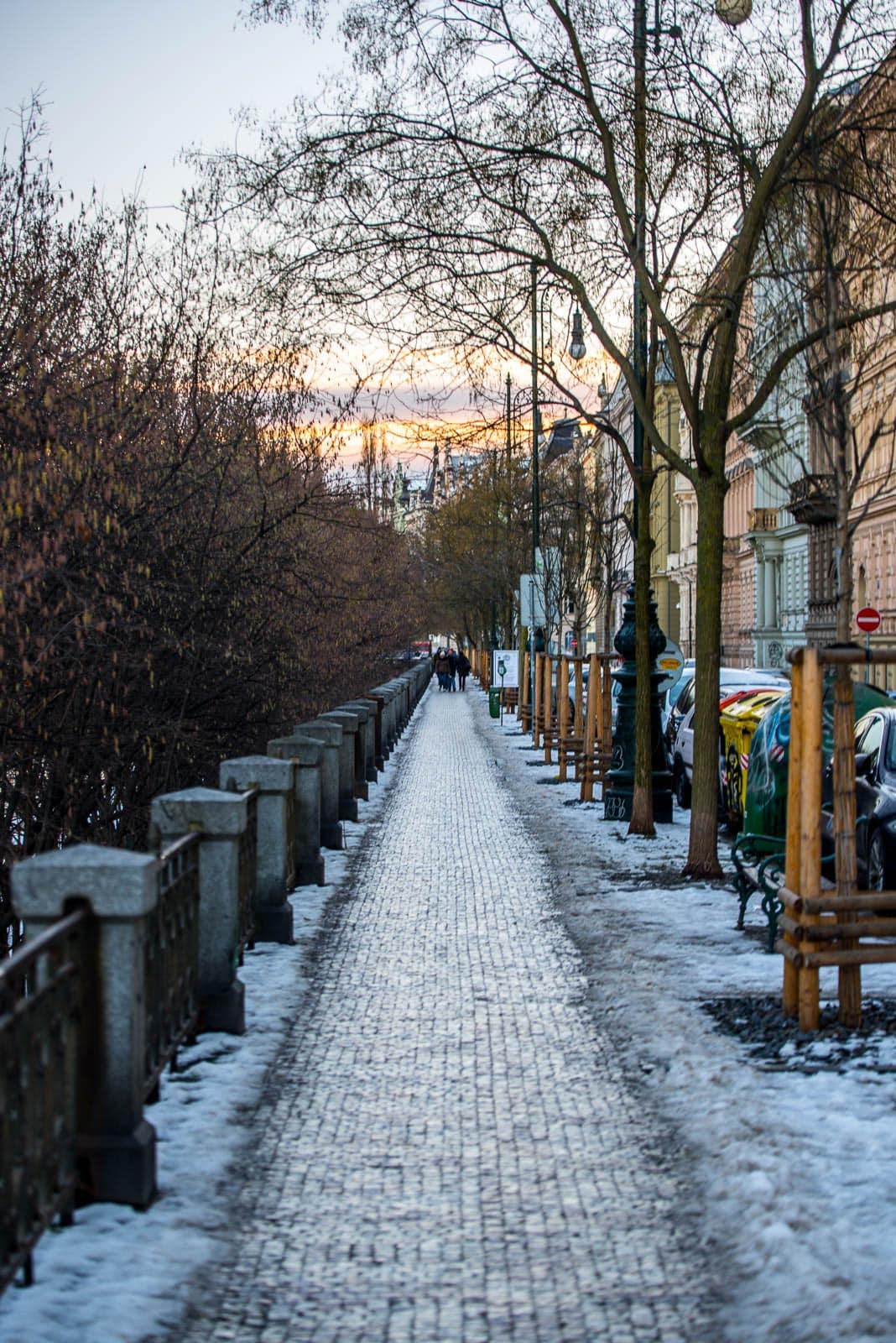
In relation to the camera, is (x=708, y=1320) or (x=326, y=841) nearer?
(x=708, y=1320)

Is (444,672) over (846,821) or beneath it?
beneath

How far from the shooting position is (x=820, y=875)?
802cm

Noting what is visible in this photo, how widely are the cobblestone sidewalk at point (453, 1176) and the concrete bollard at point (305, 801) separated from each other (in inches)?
93.9

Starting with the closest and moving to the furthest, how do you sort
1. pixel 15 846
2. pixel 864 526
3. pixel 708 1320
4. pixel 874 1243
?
pixel 708 1320
pixel 874 1243
pixel 15 846
pixel 864 526

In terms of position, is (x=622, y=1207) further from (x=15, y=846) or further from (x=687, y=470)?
(x=687, y=470)

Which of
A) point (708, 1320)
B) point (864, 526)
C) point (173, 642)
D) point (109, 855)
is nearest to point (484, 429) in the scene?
point (173, 642)

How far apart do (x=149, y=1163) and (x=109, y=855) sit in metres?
1.04

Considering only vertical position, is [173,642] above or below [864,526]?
below

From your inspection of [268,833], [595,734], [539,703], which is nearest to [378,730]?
[595,734]

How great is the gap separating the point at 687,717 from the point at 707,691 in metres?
7.22

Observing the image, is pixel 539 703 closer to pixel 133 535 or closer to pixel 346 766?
pixel 346 766

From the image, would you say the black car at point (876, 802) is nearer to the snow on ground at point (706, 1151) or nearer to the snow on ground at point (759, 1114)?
the snow on ground at point (759, 1114)

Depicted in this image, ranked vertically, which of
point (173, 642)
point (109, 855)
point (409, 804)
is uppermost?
point (173, 642)

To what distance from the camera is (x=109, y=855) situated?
5.57 m
